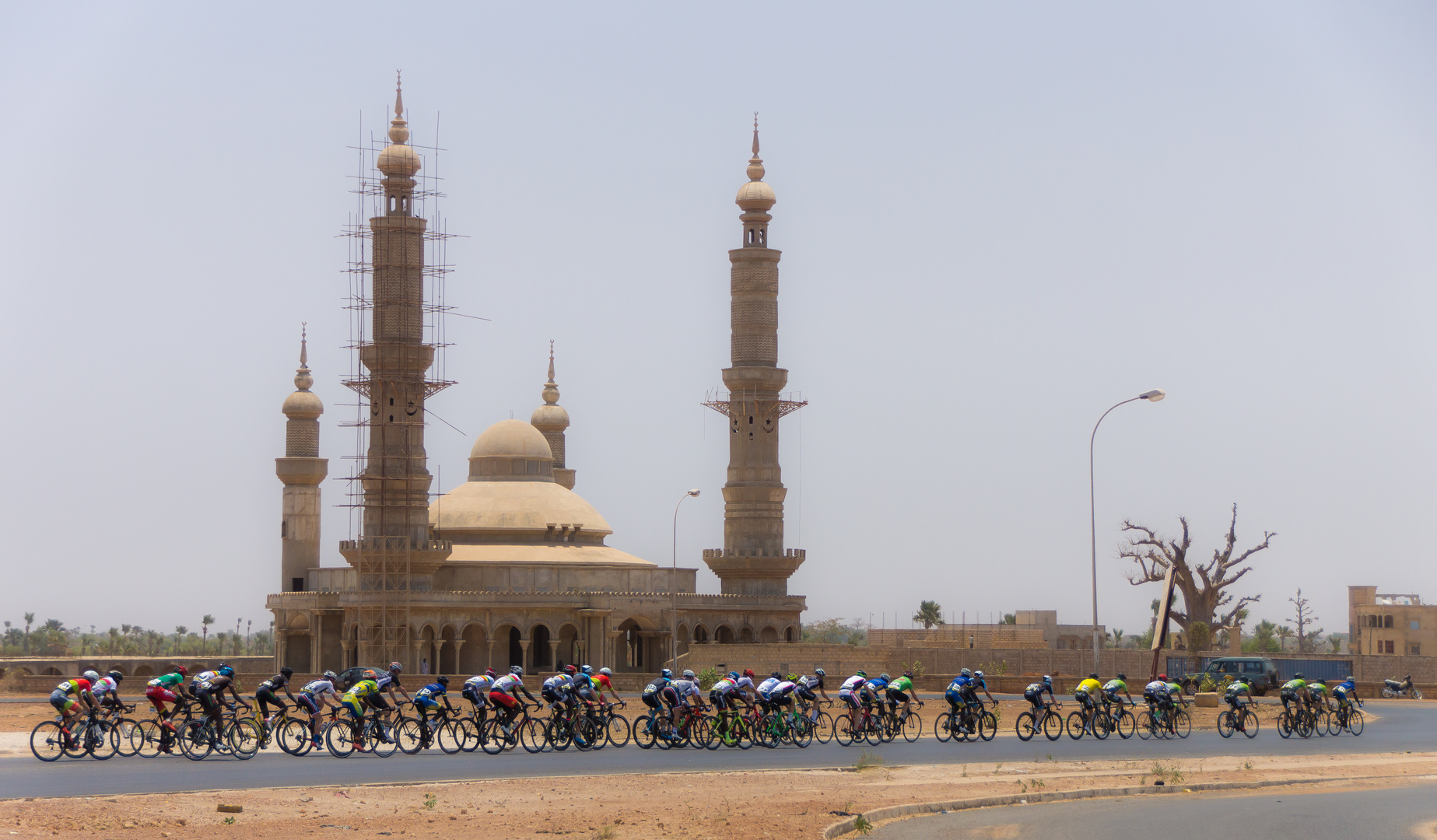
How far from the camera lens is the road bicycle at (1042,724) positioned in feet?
109

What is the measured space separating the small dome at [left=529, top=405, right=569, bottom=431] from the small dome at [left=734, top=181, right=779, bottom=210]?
2192cm

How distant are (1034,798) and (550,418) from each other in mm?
73386

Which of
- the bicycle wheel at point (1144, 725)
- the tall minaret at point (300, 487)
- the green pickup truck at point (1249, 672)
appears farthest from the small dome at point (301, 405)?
the bicycle wheel at point (1144, 725)

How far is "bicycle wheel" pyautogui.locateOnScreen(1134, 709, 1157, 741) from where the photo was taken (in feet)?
114

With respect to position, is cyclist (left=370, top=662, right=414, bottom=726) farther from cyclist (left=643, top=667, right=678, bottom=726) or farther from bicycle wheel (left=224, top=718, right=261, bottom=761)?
cyclist (left=643, top=667, right=678, bottom=726)

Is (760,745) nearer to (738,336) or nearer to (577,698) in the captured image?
(577,698)

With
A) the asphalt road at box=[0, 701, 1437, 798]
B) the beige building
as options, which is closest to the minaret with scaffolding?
the asphalt road at box=[0, 701, 1437, 798]

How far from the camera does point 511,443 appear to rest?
83.2 meters

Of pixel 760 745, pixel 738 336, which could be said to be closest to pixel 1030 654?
pixel 738 336

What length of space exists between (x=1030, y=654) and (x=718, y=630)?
1615 centimetres

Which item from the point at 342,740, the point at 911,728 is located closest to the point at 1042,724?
the point at 911,728

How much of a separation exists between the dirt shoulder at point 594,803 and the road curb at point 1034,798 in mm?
318

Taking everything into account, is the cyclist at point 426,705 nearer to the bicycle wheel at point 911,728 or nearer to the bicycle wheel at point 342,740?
the bicycle wheel at point 342,740

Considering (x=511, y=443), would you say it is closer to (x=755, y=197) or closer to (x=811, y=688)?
(x=755, y=197)
